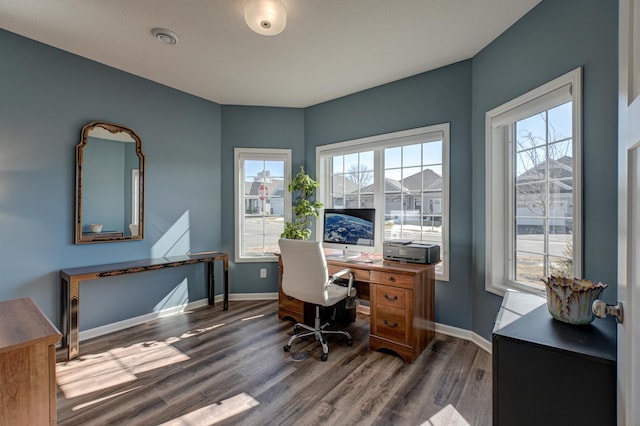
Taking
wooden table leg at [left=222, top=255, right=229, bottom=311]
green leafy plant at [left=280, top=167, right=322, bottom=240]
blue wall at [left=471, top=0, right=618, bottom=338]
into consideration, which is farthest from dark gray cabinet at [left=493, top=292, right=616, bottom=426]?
wooden table leg at [left=222, top=255, right=229, bottom=311]

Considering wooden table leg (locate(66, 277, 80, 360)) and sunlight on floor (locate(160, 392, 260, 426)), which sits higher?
wooden table leg (locate(66, 277, 80, 360))

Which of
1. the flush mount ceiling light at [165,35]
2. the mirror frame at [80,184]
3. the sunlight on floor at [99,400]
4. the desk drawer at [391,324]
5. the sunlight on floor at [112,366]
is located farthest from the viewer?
the mirror frame at [80,184]

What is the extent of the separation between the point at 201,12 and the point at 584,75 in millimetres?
2468

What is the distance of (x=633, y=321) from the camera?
2.48 feet

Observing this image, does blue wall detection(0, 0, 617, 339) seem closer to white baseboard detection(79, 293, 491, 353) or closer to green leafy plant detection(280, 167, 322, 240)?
white baseboard detection(79, 293, 491, 353)

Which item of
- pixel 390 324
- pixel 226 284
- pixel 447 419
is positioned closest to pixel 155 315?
pixel 226 284

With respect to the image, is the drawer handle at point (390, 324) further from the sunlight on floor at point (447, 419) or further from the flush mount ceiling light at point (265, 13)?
the flush mount ceiling light at point (265, 13)

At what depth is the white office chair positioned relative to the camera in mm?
2381

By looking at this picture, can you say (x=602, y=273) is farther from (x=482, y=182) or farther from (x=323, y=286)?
(x=323, y=286)

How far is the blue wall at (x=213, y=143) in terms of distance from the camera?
5.57ft

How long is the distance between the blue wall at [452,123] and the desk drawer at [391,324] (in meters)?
0.74

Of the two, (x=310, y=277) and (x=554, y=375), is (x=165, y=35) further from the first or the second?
(x=554, y=375)

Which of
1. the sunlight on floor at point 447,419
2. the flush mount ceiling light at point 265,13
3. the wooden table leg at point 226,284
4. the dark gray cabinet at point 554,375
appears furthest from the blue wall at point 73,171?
the dark gray cabinet at point 554,375

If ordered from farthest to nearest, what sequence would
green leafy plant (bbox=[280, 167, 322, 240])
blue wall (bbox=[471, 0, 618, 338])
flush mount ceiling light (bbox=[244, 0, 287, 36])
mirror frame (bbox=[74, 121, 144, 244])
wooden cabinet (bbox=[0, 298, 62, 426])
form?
green leafy plant (bbox=[280, 167, 322, 240])
mirror frame (bbox=[74, 121, 144, 244])
flush mount ceiling light (bbox=[244, 0, 287, 36])
blue wall (bbox=[471, 0, 618, 338])
wooden cabinet (bbox=[0, 298, 62, 426])
